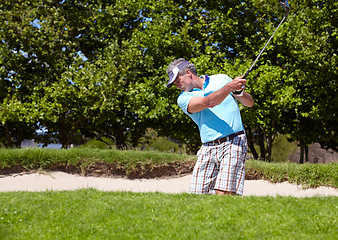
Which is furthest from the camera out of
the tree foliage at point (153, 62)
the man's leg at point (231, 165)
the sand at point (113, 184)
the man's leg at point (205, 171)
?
the tree foliage at point (153, 62)

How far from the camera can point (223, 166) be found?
4.30 meters

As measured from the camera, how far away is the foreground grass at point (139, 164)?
956 cm

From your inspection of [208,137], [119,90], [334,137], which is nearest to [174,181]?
[119,90]

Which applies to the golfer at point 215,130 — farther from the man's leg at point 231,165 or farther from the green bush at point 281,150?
the green bush at point 281,150

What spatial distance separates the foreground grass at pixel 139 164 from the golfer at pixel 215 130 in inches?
229

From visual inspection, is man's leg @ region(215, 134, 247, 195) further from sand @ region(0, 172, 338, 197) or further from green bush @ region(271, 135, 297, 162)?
green bush @ region(271, 135, 297, 162)

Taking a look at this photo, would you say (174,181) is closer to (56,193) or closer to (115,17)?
(56,193)

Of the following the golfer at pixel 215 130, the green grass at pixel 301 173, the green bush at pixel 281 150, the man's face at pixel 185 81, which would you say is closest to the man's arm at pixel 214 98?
the golfer at pixel 215 130

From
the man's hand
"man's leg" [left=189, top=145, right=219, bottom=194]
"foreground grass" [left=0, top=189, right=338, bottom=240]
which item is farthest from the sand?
the man's hand

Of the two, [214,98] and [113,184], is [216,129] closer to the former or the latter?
[214,98]

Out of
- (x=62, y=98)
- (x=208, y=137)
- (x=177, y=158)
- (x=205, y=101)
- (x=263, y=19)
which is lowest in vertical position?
(x=177, y=158)

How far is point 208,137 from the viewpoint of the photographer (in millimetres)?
4434

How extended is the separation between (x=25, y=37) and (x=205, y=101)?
11557 millimetres

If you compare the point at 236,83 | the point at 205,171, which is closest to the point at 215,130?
the point at 205,171
